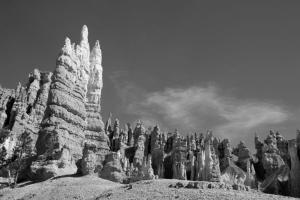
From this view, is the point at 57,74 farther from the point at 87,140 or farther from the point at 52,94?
the point at 87,140

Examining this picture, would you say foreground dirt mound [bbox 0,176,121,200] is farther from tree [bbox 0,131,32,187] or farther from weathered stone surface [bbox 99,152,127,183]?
tree [bbox 0,131,32,187]

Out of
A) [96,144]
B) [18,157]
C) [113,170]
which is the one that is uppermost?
[96,144]

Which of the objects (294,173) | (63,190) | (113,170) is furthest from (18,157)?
(294,173)

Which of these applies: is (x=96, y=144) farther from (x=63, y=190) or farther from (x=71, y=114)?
Answer: (x=63, y=190)

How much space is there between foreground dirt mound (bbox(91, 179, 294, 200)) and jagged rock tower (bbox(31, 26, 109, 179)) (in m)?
25.4

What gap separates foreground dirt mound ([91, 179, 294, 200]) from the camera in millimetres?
43562

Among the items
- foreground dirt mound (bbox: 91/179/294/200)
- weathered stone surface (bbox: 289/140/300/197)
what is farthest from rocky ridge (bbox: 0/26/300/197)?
foreground dirt mound (bbox: 91/179/294/200)

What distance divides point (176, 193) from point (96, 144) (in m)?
57.9

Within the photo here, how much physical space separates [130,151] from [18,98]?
1440 inches

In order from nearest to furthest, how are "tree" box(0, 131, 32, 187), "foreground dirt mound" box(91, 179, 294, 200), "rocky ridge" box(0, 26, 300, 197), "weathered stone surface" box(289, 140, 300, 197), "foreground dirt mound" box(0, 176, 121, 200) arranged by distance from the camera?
"foreground dirt mound" box(91, 179, 294, 200) → "foreground dirt mound" box(0, 176, 121, 200) → "weathered stone surface" box(289, 140, 300, 197) → "rocky ridge" box(0, 26, 300, 197) → "tree" box(0, 131, 32, 187)

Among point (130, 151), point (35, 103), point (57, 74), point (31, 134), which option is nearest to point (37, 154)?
point (31, 134)

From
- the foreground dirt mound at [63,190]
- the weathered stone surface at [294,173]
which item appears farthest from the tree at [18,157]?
the weathered stone surface at [294,173]

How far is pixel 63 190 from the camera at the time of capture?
190 feet

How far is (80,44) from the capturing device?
122312 mm
